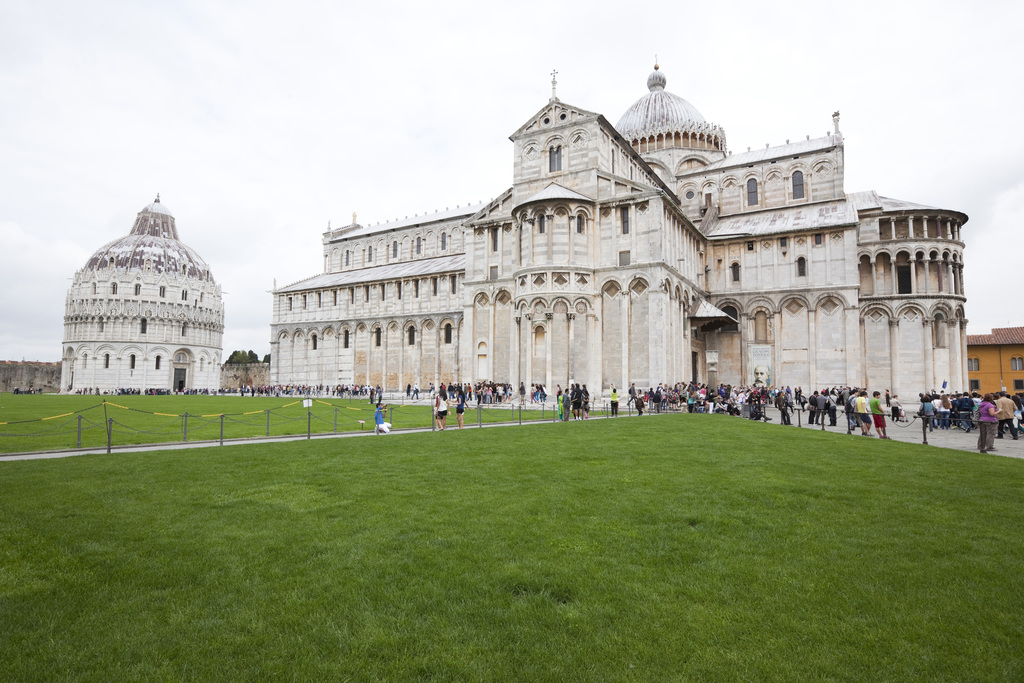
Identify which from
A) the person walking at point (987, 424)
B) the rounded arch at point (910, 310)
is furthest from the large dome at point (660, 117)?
the person walking at point (987, 424)

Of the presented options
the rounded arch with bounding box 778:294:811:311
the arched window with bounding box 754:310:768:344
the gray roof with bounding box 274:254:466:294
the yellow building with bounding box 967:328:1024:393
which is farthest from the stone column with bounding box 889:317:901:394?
the gray roof with bounding box 274:254:466:294

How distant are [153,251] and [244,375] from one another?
23318mm

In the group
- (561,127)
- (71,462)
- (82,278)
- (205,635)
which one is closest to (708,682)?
(205,635)

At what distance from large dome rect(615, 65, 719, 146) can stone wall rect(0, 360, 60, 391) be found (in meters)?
83.9

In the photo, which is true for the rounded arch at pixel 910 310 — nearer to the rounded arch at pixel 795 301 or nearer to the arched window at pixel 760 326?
the rounded arch at pixel 795 301

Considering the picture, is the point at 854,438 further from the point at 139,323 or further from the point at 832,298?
the point at 139,323

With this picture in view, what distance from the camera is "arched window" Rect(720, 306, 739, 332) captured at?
139 feet

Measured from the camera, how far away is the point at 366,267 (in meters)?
65.9

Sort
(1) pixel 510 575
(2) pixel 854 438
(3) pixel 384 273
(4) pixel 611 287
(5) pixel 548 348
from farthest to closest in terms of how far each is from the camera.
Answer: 1. (3) pixel 384 273
2. (4) pixel 611 287
3. (5) pixel 548 348
4. (2) pixel 854 438
5. (1) pixel 510 575

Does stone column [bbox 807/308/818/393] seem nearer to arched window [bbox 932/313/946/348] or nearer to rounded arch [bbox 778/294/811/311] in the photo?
rounded arch [bbox 778/294/811/311]

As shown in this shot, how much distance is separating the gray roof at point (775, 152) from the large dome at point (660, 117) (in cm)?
433

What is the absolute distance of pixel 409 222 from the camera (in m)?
64.5

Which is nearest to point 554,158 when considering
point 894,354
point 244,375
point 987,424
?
point 894,354

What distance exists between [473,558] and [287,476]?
5332 mm
